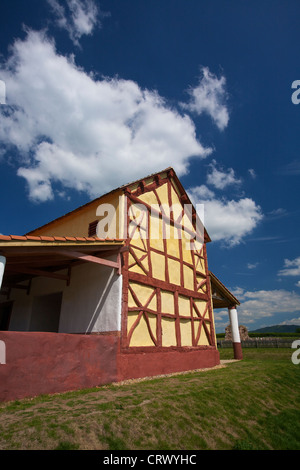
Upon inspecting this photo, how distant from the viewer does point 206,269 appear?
16.0 meters

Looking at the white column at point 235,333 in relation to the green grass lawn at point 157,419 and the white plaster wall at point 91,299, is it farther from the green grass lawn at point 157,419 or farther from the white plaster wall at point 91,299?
the white plaster wall at point 91,299

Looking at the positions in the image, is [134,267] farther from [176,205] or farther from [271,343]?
[271,343]

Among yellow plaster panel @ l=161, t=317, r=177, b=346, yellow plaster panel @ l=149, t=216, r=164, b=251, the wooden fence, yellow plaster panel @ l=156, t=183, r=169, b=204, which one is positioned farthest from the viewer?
the wooden fence

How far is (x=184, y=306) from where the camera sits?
514 inches

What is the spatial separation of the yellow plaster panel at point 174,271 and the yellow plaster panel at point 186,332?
1.78 meters

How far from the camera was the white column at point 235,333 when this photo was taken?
57.4ft

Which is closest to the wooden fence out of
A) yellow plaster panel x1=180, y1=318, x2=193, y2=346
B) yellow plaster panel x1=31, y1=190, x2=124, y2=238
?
yellow plaster panel x1=180, y1=318, x2=193, y2=346

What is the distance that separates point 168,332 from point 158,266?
2.78 metres

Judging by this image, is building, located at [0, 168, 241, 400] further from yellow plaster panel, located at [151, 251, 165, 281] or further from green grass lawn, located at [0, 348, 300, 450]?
green grass lawn, located at [0, 348, 300, 450]

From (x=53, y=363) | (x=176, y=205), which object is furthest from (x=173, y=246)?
(x=53, y=363)

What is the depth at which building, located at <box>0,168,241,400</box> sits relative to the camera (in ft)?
23.1

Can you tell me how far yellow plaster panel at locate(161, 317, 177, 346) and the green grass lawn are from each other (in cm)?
262
